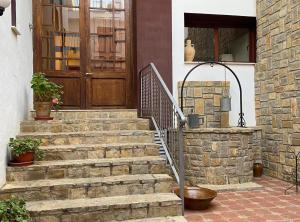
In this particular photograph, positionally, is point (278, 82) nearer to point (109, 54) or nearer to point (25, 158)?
point (109, 54)

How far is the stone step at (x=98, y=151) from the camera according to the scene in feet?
11.4

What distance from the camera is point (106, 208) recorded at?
9.34 feet

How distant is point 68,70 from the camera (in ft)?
16.8

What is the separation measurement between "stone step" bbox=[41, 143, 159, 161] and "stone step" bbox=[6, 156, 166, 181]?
0.10 metres

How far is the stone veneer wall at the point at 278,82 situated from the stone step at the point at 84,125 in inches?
89.5

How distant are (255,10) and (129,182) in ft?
13.9

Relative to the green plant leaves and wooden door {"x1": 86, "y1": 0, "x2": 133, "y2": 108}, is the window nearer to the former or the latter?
wooden door {"x1": 86, "y1": 0, "x2": 133, "y2": 108}

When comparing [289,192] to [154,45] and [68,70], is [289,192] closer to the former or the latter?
[154,45]

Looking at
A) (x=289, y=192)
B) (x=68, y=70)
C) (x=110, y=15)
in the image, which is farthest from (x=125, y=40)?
(x=289, y=192)

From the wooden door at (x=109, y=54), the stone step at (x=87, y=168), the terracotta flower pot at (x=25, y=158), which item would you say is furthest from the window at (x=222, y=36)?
the terracotta flower pot at (x=25, y=158)

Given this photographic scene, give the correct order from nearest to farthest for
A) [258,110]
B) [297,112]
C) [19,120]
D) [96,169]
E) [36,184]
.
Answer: [36,184]
[96,169]
[19,120]
[297,112]
[258,110]

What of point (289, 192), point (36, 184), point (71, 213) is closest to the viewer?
point (71, 213)

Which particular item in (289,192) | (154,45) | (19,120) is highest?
(154,45)

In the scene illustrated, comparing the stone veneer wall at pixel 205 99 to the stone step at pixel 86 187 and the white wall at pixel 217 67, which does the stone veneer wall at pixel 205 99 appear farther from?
the stone step at pixel 86 187
